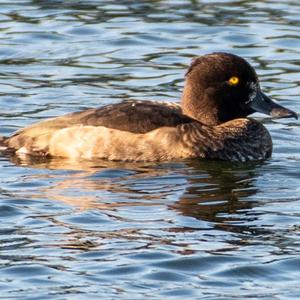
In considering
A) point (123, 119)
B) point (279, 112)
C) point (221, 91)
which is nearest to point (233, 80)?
point (221, 91)

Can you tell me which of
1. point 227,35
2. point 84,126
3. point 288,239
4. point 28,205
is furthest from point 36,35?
point 288,239

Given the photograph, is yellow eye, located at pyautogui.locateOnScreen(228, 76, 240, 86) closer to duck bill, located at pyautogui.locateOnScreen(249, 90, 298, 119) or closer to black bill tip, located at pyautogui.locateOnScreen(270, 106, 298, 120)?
duck bill, located at pyautogui.locateOnScreen(249, 90, 298, 119)

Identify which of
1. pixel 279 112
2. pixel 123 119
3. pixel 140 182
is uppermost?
pixel 123 119

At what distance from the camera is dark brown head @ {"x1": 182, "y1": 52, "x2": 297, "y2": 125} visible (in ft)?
44.8

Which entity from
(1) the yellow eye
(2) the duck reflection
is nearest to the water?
(2) the duck reflection

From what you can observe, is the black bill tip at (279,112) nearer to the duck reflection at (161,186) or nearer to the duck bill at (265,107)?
the duck bill at (265,107)

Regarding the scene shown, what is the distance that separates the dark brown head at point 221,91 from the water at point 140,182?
517 millimetres

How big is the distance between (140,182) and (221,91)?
1.71m

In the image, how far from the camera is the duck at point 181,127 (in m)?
13.3


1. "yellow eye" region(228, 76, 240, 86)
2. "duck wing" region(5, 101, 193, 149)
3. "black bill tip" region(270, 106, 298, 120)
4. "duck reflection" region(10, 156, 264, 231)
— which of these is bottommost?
"duck reflection" region(10, 156, 264, 231)

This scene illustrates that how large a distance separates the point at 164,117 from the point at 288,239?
3.06m

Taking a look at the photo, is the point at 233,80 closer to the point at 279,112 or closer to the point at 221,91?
the point at 221,91

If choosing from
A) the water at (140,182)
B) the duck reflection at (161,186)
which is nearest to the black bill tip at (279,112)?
the water at (140,182)

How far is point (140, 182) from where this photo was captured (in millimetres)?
12461
